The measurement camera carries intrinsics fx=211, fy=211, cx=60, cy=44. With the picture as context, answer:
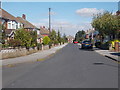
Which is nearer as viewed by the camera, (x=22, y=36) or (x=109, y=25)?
(x=22, y=36)

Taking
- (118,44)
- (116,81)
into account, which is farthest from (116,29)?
(116,81)

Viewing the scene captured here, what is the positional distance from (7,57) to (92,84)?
1369 cm

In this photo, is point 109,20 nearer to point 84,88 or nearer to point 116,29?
point 116,29

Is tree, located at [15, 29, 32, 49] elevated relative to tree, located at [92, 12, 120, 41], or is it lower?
lower

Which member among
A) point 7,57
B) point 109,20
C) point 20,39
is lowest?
point 7,57

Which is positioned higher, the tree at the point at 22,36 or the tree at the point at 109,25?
the tree at the point at 109,25

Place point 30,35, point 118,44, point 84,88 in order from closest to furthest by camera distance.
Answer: point 84,88
point 30,35
point 118,44

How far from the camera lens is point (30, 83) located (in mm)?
8406

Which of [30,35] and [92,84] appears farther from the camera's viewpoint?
[30,35]

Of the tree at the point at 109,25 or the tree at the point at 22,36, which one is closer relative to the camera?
the tree at the point at 22,36

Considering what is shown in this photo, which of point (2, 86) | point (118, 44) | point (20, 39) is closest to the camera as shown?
point (2, 86)

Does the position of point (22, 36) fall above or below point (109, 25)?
below

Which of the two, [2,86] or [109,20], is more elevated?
[109,20]

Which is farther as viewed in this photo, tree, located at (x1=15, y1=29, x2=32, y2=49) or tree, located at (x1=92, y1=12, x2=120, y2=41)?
tree, located at (x1=92, y1=12, x2=120, y2=41)
